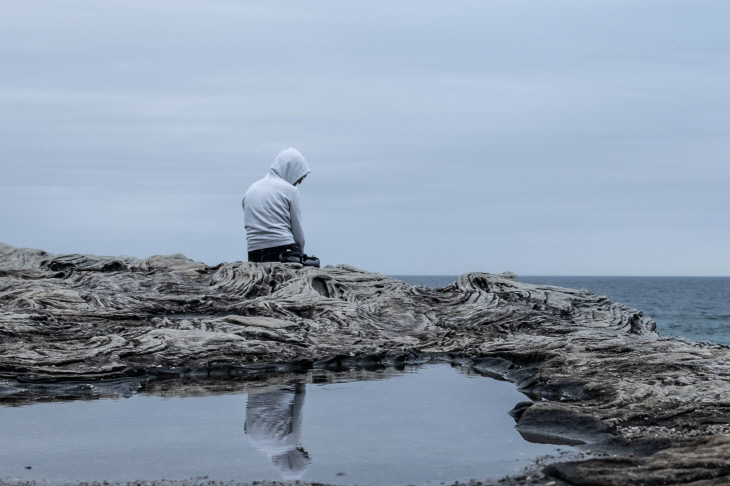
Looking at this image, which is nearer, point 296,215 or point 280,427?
point 280,427

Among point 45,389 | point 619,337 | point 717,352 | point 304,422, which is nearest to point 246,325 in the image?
point 45,389

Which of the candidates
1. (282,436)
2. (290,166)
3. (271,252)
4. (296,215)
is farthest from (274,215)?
(282,436)

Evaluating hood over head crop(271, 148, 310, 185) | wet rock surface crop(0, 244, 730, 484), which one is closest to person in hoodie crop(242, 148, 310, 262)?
hood over head crop(271, 148, 310, 185)

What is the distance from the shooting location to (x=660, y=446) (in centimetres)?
416

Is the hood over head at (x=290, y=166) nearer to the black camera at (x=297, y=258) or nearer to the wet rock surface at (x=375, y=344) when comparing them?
the black camera at (x=297, y=258)

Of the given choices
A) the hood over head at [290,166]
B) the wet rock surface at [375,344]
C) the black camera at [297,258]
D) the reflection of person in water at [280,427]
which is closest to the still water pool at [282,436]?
the reflection of person in water at [280,427]

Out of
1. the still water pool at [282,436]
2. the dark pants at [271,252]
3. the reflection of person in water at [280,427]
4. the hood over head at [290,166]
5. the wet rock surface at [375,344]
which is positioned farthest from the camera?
the hood over head at [290,166]

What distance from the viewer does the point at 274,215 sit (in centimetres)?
1102

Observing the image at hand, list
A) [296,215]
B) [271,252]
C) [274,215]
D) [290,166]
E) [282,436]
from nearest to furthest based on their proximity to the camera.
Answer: [282,436] → [274,215] → [296,215] → [271,252] → [290,166]

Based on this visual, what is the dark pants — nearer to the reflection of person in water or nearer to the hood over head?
the hood over head

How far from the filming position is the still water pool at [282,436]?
401 centimetres

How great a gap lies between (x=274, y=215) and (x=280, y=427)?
20.7 feet

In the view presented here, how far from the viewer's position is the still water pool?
13.2ft

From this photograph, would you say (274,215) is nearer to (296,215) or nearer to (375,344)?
(296,215)
